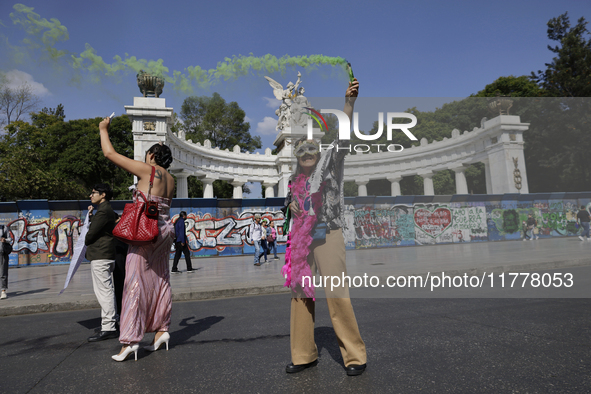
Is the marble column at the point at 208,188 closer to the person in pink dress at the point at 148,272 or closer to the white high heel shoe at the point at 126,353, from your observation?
the person in pink dress at the point at 148,272

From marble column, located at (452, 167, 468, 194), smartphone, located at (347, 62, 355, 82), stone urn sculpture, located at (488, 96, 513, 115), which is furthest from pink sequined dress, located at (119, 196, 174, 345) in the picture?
marble column, located at (452, 167, 468, 194)

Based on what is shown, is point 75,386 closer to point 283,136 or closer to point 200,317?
point 200,317

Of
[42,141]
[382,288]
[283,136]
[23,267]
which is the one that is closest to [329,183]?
[382,288]

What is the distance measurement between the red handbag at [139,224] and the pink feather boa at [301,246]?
123 cm

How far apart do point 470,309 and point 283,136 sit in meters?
26.3

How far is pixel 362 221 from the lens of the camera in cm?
1714

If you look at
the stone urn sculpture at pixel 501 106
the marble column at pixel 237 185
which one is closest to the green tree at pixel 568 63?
the stone urn sculpture at pixel 501 106

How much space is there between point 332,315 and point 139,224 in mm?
1743

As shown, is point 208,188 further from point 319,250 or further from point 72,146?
point 319,250

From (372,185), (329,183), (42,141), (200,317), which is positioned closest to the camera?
(329,183)

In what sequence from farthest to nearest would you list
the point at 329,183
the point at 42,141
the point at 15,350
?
the point at 42,141 → the point at 15,350 → the point at 329,183

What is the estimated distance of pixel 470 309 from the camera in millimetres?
4449

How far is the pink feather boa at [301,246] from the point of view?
2.58 metres

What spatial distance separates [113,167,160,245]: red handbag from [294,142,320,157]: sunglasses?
1.33 metres
